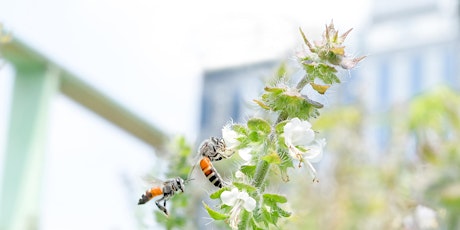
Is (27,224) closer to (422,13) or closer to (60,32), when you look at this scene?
(60,32)

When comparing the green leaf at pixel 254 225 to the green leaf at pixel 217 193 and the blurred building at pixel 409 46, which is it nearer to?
the green leaf at pixel 217 193

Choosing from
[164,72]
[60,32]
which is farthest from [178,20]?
[60,32]

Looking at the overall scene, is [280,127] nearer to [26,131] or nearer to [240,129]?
[240,129]

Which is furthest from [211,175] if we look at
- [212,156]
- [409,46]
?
[409,46]

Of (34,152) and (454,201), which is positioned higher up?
(34,152)

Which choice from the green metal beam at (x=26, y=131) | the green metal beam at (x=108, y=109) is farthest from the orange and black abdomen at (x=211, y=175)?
the green metal beam at (x=108, y=109)

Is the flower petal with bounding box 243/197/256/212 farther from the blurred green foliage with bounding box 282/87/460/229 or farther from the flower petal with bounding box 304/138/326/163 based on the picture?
the blurred green foliage with bounding box 282/87/460/229
